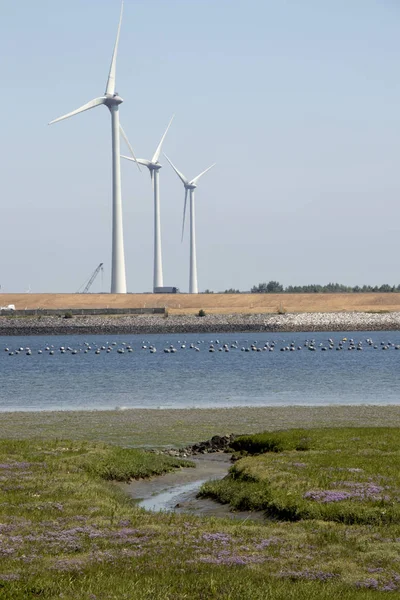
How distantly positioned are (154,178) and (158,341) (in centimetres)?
4773

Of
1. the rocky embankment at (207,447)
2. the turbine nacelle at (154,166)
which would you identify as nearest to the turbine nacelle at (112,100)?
the turbine nacelle at (154,166)

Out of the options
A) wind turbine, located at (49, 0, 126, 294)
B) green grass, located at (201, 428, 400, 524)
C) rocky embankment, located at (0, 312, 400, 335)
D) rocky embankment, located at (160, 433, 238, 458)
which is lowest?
rocky embankment, located at (160, 433, 238, 458)

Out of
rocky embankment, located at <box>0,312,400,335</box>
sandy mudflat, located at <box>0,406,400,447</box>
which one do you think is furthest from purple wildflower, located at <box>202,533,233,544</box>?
rocky embankment, located at <box>0,312,400,335</box>

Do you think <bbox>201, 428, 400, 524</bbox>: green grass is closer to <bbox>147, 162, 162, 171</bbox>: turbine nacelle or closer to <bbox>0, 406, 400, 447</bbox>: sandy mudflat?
<bbox>0, 406, 400, 447</bbox>: sandy mudflat

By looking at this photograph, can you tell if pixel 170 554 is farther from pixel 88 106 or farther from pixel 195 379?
pixel 88 106

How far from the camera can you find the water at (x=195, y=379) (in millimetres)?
61500

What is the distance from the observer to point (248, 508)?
25.1 m

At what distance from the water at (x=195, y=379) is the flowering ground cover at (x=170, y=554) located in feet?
114

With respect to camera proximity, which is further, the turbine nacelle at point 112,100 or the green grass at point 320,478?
Result: the turbine nacelle at point 112,100

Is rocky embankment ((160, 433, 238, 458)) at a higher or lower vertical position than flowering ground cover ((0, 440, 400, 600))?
lower

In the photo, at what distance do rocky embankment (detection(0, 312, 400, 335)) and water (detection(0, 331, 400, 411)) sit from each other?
54.8 meters

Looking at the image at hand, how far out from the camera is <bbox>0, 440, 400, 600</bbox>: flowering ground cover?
1662 centimetres

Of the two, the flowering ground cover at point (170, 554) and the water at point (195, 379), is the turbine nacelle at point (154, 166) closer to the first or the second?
the water at point (195, 379)

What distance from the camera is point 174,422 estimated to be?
48500mm
